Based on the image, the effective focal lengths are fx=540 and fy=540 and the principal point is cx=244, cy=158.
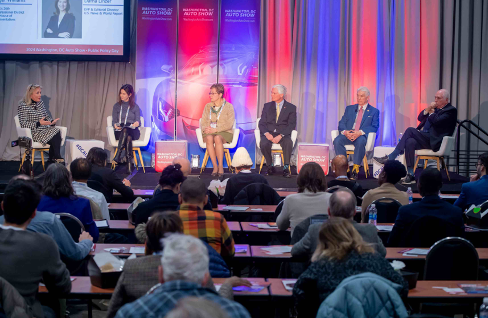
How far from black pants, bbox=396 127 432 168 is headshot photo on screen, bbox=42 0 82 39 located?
5.40m

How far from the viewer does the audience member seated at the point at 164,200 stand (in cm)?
351

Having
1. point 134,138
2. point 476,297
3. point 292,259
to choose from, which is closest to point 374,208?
point 292,259

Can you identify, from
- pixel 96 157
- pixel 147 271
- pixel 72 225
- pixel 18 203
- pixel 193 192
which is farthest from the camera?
pixel 96 157

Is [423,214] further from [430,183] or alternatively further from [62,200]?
[62,200]

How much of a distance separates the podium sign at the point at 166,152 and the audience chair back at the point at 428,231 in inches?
202

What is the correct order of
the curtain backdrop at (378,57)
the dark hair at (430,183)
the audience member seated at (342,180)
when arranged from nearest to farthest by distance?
the dark hair at (430,183)
the audience member seated at (342,180)
the curtain backdrop at (378,57)

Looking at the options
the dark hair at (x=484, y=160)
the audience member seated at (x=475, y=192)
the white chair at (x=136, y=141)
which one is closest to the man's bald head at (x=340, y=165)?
the audience member seated at (x=475, y=192)

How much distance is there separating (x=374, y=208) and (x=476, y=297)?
5.30 ft

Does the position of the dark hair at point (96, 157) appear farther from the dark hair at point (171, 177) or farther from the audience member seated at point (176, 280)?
the audience member seated at point (176, 280)

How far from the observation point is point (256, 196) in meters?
4.78

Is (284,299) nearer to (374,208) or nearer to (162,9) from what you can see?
(374,208)

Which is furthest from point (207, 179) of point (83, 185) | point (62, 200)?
point (62, 200)

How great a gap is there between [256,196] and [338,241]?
2631mm

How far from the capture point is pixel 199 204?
2.85 meters
